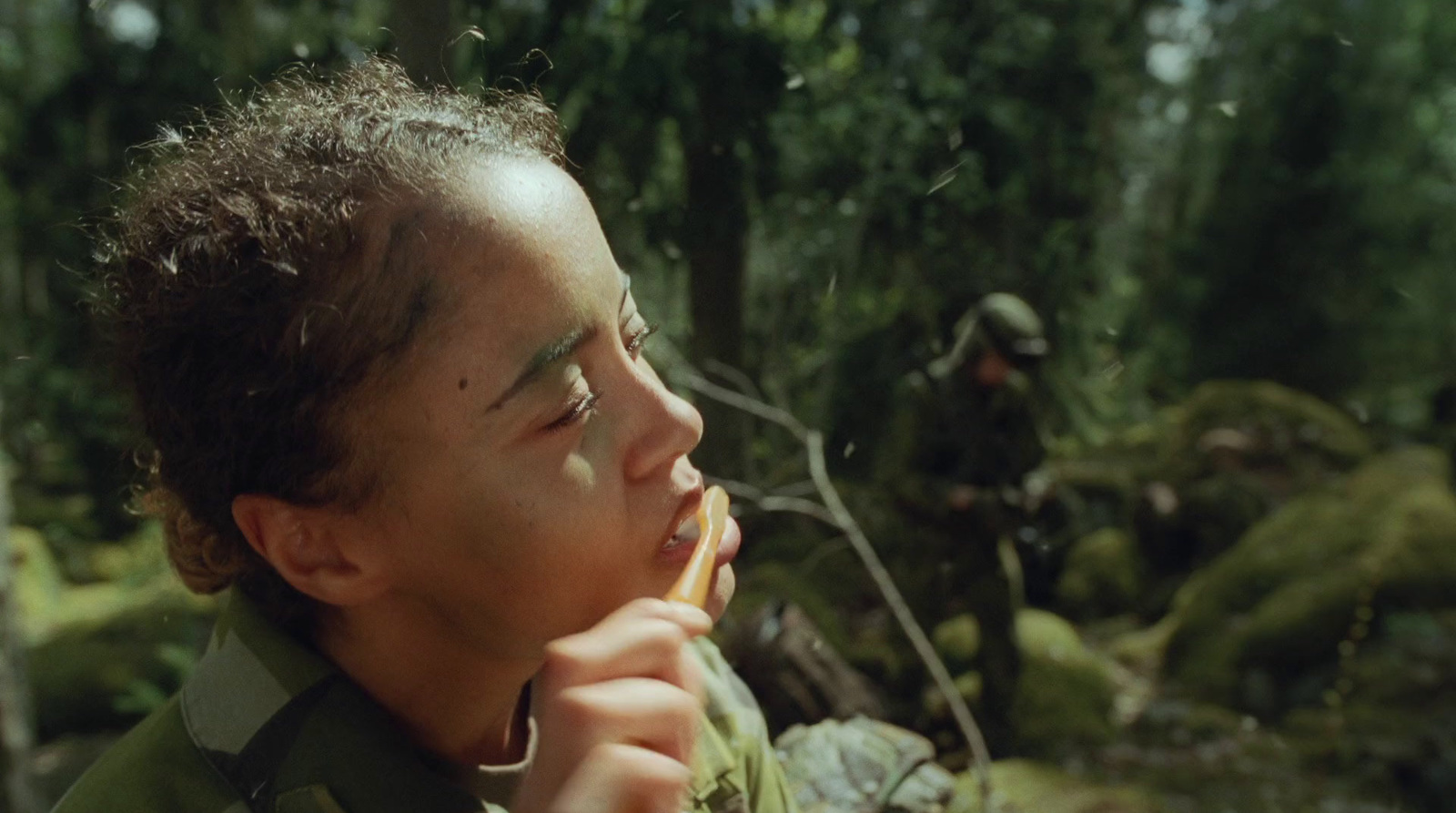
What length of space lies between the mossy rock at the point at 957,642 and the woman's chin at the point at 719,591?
12.4 feet

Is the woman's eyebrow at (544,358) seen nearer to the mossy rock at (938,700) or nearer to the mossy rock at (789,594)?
the mossy rock at (789,594)

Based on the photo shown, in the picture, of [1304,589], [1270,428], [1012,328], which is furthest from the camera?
[1270,428]

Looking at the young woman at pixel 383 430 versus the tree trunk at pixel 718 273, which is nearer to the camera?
the young woman at pixel 383 430

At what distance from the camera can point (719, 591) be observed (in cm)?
118

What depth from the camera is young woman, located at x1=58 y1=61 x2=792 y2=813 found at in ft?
3.63

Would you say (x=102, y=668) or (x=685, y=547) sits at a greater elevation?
(x=685, y=547)

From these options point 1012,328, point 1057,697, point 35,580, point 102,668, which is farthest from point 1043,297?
point 35,580

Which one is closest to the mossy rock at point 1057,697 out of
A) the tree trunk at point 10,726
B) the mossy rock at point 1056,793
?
the mossy rock at point 1056,793

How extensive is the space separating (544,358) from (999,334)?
118 inches

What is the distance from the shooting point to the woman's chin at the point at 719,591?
1157 millimetres

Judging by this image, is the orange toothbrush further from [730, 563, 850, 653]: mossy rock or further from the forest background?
[730, 563, 850, 653]: mossy rock

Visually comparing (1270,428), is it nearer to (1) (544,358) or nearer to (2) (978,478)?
(2) (978,478)

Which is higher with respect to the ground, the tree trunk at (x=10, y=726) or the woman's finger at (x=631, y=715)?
the woman's finger at (x=631, y=715)

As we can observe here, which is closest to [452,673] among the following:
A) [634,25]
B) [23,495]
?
[634,25]
